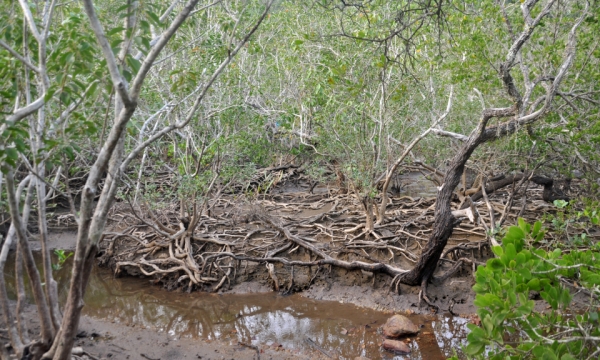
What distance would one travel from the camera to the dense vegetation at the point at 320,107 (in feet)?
9.86

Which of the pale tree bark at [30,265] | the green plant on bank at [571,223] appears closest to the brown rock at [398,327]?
the green plant on bank at [571,223]

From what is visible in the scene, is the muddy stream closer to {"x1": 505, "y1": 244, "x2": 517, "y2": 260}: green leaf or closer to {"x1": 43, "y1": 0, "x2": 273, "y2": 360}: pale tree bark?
{"x1": 43, "y1": 0, "x2": 273, "y2": 360}: pale tree bark

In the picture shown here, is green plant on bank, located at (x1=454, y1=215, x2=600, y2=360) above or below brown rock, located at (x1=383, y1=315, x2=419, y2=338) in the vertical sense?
above

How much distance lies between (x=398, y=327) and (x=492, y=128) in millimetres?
2949

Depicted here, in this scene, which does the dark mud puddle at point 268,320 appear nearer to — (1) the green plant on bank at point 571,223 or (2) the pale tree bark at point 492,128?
(2) the pale tree bark at point 492,128

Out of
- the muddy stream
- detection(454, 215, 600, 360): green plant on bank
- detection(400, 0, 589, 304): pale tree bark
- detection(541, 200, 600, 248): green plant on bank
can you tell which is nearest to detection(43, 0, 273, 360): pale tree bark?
detection(454, 215, 600, 360): green plant on bank

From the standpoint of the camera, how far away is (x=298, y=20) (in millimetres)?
12039

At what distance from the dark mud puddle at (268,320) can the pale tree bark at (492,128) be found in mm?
844

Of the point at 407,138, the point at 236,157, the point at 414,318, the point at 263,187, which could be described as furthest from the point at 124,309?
the point at 407,138

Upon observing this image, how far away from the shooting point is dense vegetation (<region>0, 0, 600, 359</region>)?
3004 mm

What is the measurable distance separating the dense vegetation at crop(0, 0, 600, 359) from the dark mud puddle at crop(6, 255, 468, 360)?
103 cm

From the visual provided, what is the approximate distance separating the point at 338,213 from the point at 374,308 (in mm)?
3539

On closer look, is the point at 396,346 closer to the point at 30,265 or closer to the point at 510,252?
the point at 510,252

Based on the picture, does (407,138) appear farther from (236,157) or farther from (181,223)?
(181,223)
